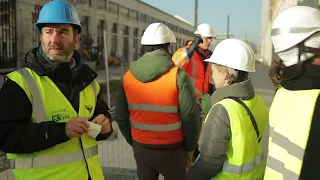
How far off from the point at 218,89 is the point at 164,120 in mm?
1010

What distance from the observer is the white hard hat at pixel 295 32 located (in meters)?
1.55

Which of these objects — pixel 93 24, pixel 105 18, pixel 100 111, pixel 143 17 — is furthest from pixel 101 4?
pixel 100 111

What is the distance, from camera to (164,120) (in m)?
3.28

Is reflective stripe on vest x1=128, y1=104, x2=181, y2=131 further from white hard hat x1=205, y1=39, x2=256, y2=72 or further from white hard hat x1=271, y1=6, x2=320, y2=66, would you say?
white hard hat x1=271, y1=6, x2=320, y2=66

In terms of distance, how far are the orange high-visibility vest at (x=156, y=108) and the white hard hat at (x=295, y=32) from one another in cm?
161

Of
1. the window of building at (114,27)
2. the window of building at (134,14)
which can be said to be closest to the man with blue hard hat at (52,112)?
the window of building at (114,27)

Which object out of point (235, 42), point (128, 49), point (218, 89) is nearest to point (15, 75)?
point (218, 89)

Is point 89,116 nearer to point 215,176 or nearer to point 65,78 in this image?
point 65,78

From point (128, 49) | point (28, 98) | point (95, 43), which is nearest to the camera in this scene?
point (28, 98)

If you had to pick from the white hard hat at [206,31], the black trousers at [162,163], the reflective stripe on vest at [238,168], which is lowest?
the black trousers at [162,163]

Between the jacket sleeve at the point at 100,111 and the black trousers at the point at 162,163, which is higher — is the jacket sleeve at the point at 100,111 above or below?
above

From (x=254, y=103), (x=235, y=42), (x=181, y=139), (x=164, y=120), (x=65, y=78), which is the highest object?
(x=235, y=42)

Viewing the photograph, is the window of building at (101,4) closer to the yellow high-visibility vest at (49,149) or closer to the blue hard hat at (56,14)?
the blue hard hat at (56,14)

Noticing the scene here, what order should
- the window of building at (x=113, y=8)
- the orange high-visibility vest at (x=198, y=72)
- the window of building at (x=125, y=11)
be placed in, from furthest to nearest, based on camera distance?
the window of building at (x=125, y=11) < the window of building at (x=113, y=8) < the orange high-visibility vest at (x=198, y=72)
